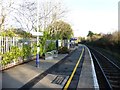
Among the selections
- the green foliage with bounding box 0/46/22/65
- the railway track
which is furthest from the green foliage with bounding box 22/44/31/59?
the railway track

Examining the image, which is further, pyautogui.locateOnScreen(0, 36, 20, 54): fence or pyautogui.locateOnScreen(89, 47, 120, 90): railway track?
pyautogui.locateOnScreen(0, 36, 20, 54): fence

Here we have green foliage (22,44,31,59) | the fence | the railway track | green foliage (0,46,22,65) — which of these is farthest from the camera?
green foliage (22,44,31,59)

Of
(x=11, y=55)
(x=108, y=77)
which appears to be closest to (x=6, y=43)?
(x=11, y=55)

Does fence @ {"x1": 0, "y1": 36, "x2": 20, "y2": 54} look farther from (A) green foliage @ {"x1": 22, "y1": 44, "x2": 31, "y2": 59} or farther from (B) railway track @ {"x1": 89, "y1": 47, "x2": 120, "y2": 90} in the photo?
(B) railway track @ {"x1": 89, "y1": 47, "x2": 120, "y2": 90}

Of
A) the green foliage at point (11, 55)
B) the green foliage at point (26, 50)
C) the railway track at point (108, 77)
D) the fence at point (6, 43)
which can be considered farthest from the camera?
the green foliage at point (26, 50)

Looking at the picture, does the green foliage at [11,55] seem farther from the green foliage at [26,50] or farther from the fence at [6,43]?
the green foliage at [26,50]

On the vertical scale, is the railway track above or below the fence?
below

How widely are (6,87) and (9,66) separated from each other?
26.7 ft

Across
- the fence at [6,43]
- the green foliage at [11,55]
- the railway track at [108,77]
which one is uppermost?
the fence at [6,43]

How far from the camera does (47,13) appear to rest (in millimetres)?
48250

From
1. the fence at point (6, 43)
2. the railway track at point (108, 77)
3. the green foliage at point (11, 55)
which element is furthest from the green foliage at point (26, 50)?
the railway track at point (108, 77)

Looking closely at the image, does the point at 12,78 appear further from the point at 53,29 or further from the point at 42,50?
the point at 53,29

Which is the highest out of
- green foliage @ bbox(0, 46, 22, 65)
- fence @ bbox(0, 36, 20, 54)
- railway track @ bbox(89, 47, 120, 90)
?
fence @ bbox(0, 36, 20, 54)

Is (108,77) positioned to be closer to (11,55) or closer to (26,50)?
(11,55)
